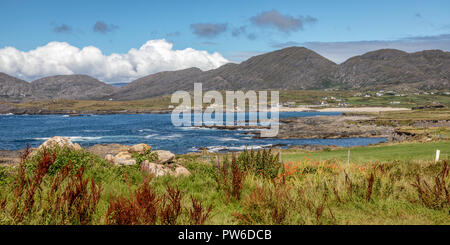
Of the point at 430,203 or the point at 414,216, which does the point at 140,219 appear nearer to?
the point at 414,216

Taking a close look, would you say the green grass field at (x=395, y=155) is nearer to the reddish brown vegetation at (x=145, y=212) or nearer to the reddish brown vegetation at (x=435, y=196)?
the reddish brown vegetation at (x=435, y=196)

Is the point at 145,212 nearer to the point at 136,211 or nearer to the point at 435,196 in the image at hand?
the point at 136,211

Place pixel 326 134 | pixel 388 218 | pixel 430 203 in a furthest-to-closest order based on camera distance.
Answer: pixel 326 134 < pixel 430 203 < pixel 388 218

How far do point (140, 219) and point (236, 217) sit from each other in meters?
2.22

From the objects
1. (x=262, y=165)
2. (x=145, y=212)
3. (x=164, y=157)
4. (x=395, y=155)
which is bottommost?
(x=395, y=155)

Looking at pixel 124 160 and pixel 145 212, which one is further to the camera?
pixel 124 160

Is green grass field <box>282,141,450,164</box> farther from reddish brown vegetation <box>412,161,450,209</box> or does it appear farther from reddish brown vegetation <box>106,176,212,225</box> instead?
reddish brown vegetation <box>106,176,212,225</box>

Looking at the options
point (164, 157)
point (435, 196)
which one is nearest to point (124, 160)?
point (164, 157)

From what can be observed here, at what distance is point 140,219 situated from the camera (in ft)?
20.0

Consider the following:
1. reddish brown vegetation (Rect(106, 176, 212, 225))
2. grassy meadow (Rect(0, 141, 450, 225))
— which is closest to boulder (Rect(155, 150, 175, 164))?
grassy meadow (Rect(0, 141, 450, 225))

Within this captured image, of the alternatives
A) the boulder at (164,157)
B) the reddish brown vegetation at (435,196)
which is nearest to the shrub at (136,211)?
the reddish brown vegetation at (435,196)

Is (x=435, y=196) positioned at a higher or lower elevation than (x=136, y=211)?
lower

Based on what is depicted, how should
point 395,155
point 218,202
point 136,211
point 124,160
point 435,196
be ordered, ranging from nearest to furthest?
point 136,211
point 435,196
point 218,202
point 124,160
point 395,155
